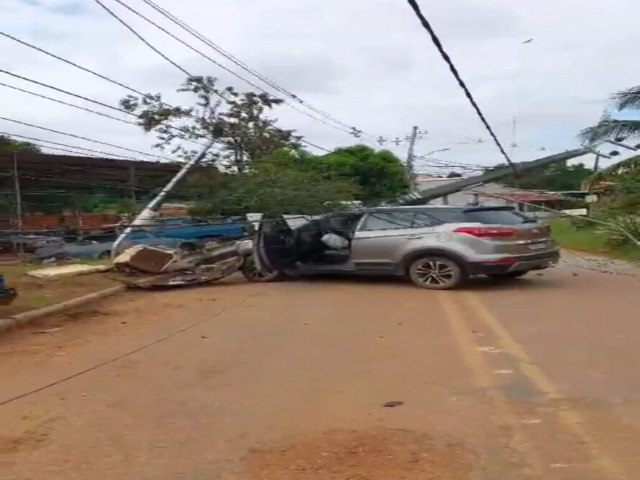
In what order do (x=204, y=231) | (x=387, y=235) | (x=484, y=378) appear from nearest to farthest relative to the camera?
(x=484, y=378), (x=387, y=235), (x=204, y=231)

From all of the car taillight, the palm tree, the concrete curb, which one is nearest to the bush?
the palm tree

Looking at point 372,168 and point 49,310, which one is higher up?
point 372,168


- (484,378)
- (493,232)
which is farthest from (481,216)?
(484,378)

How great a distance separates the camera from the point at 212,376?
7.33 metres

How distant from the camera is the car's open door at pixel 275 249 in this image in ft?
52.0

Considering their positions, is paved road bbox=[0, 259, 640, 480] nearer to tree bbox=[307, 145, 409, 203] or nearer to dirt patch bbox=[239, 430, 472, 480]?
dirt patch bbox=[239, 430, 472, 480]

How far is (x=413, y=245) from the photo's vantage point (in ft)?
47.7

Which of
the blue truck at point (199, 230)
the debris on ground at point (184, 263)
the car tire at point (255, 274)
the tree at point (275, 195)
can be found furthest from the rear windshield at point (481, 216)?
the tree at point (275, 195)

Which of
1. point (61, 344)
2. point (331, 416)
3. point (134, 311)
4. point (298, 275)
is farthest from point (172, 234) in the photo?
point (331, 416)

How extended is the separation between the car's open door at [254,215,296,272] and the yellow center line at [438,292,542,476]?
15.2 feet

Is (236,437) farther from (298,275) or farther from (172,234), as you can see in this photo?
(172,234)

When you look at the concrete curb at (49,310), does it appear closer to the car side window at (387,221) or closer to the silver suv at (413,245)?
the silver suv at (413,245)

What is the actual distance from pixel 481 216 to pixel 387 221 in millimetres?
1808

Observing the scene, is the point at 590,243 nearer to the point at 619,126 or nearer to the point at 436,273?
the point at 619,126
